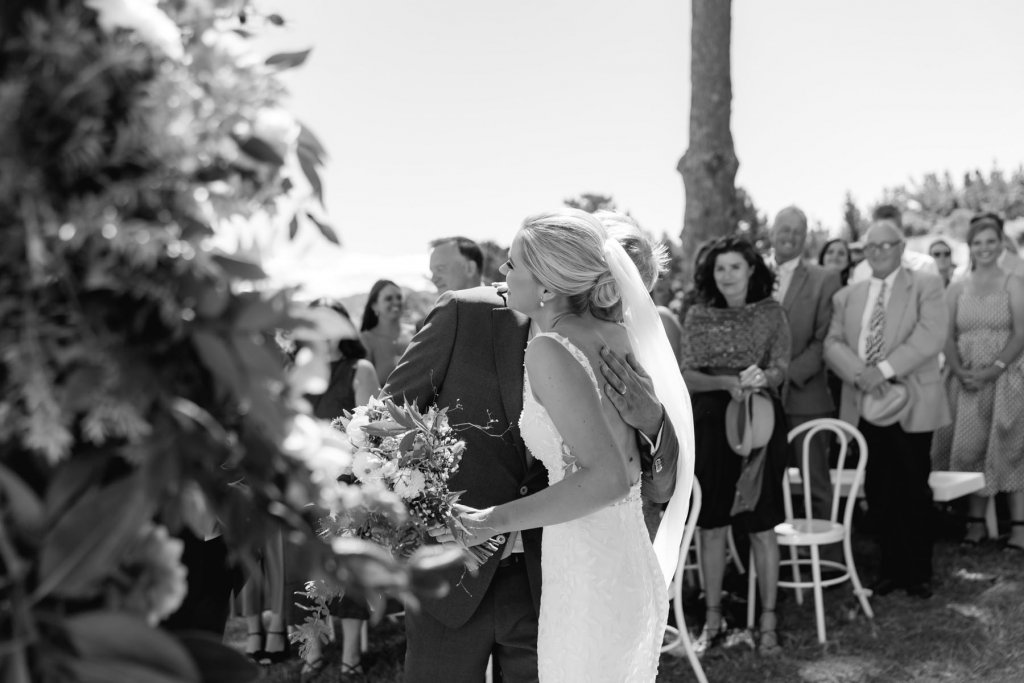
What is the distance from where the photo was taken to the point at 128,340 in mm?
860

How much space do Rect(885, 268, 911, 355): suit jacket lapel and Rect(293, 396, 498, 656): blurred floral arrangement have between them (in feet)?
14.1

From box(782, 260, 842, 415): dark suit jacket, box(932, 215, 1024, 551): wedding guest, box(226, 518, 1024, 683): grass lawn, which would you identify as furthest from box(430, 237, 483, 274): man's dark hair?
box(932, 215, 1024, 551): wedding guest

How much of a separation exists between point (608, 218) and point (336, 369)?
2.65 m

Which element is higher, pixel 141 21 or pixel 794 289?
pixel 141 21

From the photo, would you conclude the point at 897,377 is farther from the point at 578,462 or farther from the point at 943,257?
the point at 578,462

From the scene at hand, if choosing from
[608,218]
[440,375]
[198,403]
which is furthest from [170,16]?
[608,218]

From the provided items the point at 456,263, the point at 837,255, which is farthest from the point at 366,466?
the point at 837,255

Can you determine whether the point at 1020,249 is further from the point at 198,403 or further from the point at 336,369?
the point at 198,403

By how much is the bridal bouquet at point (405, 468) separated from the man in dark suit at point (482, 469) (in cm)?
25

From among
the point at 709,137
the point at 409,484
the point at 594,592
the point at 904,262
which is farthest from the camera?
the point at 709,137

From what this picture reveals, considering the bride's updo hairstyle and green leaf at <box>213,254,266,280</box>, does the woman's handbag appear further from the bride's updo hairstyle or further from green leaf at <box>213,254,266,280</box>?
green leaf at <box>213,254,266,280</box>

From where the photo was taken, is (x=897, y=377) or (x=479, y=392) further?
(x=897, y=377)

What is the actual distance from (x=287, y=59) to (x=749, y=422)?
4.53 meters

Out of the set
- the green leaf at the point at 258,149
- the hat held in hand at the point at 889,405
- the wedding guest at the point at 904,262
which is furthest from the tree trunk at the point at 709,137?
the green leaf at the point at 258,149
